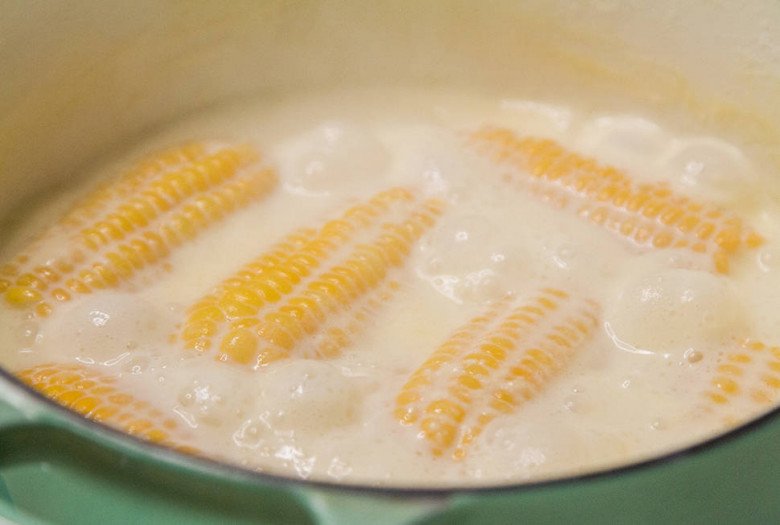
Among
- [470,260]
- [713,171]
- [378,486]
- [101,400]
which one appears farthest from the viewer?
[713,171]

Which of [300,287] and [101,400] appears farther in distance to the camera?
[300,287]

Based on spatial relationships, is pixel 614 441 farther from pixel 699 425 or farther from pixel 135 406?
pixel 135 406

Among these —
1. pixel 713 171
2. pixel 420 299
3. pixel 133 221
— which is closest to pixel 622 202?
pixel 713 171

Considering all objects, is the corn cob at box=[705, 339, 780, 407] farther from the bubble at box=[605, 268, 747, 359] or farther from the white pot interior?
the white pot interior

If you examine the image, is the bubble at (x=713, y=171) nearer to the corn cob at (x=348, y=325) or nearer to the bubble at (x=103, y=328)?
the corn cob at (x=348, y=325)

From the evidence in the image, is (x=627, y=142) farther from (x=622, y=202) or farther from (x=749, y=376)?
(x=749, y=376)

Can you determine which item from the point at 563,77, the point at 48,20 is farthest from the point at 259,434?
the point at 563,77
